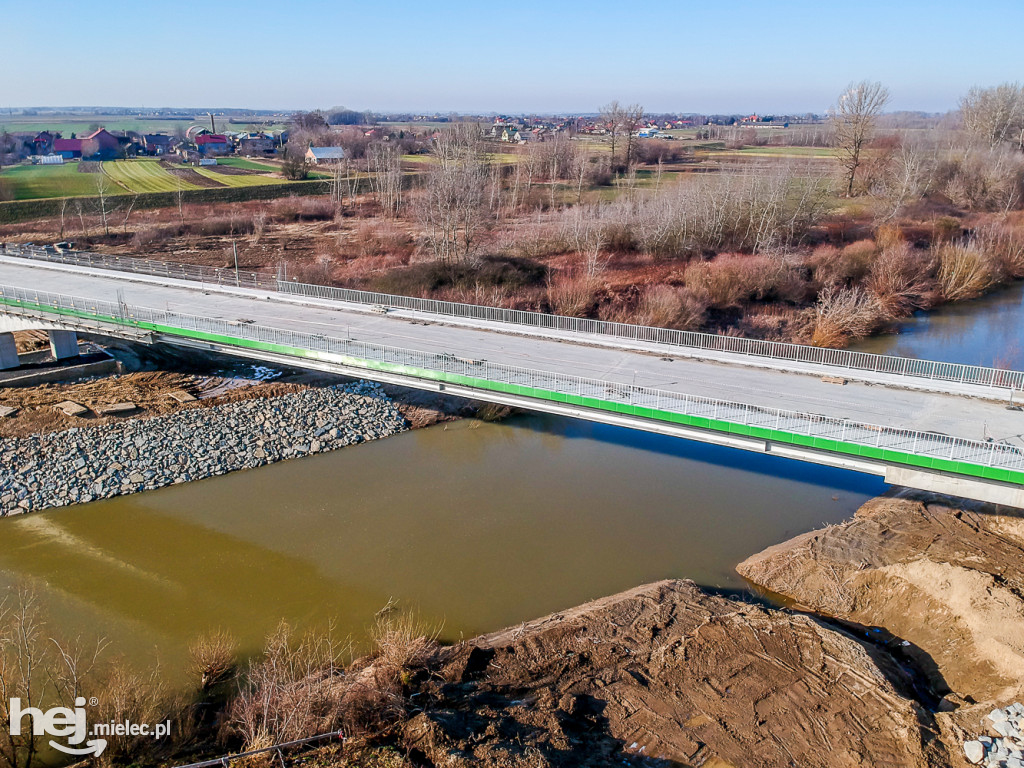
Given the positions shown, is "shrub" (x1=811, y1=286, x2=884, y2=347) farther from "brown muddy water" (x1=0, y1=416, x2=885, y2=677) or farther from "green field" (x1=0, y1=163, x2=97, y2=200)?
"green field" (x1=0, y1=163, x2=97, y2=200)

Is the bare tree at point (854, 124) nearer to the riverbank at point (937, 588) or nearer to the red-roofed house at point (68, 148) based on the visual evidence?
the riverbank at point (937, 588)

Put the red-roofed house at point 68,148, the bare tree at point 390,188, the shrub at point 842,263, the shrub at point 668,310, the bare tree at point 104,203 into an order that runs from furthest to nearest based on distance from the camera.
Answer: the red-roofed house at point 68,148 < the bare tree at point 390,188 < the bare tree at point 104,203 < the shrub at point 842,263 < the shrub at point 668,310

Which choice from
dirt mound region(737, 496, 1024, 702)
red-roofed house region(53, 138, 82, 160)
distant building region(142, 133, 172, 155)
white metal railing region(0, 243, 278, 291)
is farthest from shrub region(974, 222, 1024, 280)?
red-roofed house region(53, 138, 82, 160)

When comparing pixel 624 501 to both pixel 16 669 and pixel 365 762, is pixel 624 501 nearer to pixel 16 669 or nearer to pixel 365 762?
pixel 365 762

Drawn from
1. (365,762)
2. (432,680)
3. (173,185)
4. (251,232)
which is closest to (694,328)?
(432,680)

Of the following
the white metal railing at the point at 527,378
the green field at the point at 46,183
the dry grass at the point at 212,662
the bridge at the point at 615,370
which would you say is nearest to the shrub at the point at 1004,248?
the bridge at the point at 615,370

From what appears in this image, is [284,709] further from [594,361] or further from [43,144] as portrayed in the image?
[43,144]
